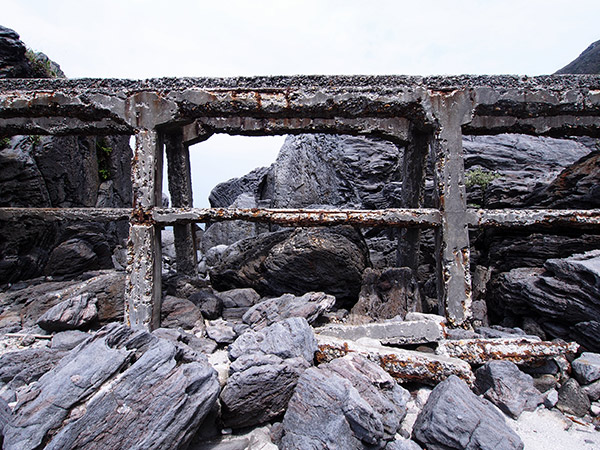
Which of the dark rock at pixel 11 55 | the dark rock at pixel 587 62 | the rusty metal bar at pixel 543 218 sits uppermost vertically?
the dark rock at pixel 587 62

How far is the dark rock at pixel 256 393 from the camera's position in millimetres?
2273

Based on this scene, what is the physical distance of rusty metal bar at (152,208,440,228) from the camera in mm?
3951

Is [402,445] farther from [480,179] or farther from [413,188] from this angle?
[480,179]

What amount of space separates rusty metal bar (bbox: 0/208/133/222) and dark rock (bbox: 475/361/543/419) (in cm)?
546

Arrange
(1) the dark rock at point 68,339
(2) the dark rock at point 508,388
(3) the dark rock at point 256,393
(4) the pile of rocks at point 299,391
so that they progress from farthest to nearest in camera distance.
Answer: (1) the dark rock at point 68,339 < (2) the dark rock at point 508,388 < (3) the dark rock at point 256,393 < (4) the pile of rocks at point 299,391

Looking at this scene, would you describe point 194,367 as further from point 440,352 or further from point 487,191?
point 487,191

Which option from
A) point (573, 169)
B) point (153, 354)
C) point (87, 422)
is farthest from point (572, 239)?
point (87, 422)

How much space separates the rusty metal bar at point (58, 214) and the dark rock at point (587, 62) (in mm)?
26779

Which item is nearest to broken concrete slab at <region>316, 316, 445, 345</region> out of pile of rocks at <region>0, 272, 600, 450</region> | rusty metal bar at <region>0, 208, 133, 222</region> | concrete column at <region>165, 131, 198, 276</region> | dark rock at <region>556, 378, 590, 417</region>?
pile of rocks at <region>0, 272, 600, 450</region>

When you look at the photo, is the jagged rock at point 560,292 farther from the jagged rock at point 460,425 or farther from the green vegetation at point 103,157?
the green vegetation at point 103,157

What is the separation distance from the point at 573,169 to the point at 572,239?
1602mm

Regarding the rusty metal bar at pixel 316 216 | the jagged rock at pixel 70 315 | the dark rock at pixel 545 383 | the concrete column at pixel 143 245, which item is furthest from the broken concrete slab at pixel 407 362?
the jagged rock at pixel 70 315

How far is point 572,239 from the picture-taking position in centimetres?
473

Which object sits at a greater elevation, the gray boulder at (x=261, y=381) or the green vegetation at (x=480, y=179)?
the green vegetation at (x=480, y=179)
